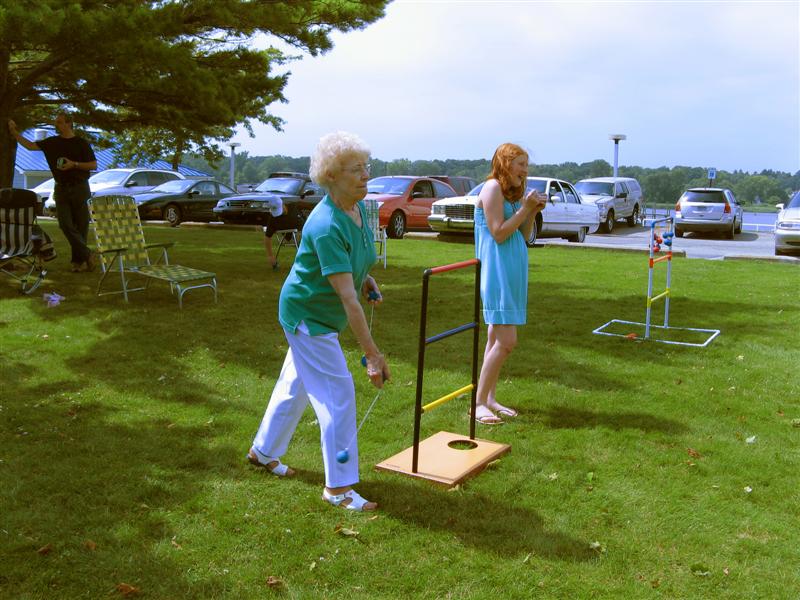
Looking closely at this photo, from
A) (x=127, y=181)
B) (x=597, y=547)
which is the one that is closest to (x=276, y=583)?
(x=597, y=547)

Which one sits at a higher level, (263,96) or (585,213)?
(263,96)

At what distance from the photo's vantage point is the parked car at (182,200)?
23312mm

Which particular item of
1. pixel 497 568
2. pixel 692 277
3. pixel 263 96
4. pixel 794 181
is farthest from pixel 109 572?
pixel 794 181

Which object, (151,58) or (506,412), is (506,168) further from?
(151,58)

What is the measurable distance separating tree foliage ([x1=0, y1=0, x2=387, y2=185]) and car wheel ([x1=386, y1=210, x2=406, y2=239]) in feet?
20.6

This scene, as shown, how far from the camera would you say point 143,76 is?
10.9 meters

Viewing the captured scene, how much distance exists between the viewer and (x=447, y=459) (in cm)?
466

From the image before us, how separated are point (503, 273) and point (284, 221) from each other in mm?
8256

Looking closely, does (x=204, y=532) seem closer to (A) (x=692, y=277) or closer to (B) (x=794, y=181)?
(A) (x=692, y=277)

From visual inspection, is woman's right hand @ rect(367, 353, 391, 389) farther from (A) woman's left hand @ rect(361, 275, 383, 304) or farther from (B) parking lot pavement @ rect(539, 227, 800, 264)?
(B) parking lot pavement @ rect(539, 227, 800, 264)

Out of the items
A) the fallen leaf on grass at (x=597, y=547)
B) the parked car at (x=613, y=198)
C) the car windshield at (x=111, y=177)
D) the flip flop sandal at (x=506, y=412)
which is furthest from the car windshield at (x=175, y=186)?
the fallen leaf on grass at (x=597, y=547)

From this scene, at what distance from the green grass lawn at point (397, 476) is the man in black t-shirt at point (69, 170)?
261 cm

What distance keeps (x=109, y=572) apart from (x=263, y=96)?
10413mm

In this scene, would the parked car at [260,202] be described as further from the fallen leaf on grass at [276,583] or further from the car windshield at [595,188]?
the fallen leaf on grass at [276,583]
